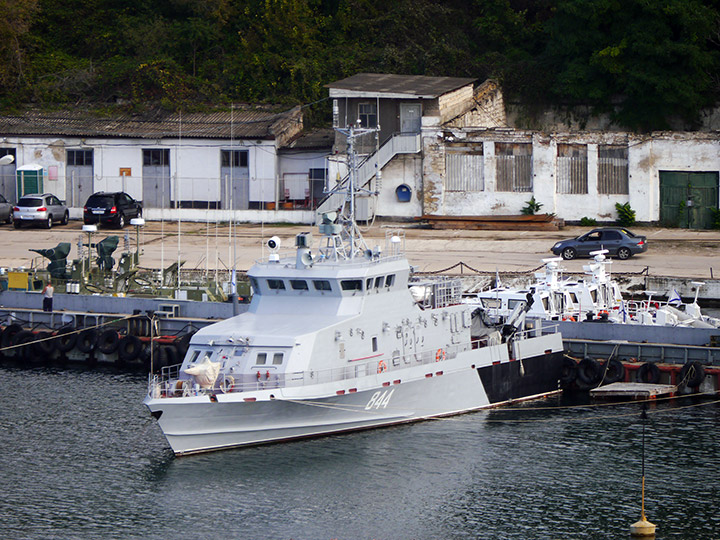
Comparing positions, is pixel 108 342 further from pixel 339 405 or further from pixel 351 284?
A: pixel 339 405

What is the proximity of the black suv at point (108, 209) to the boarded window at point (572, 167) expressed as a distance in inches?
824

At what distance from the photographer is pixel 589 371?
122ft

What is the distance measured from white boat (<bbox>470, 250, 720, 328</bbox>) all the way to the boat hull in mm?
3543

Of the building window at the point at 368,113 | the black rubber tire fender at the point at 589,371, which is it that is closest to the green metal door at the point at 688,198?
the building window at the point at 368,113

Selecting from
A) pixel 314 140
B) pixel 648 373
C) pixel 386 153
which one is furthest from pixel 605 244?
pixel 314 140

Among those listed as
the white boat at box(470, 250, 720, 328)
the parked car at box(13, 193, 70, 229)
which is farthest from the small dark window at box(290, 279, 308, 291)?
the parked car at box(13, 193, 70, 229)

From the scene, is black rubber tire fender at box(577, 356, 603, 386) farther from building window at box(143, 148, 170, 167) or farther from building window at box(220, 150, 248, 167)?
building window at box(143, 148, 170, 167)

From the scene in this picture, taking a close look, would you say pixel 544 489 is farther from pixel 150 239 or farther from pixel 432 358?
pixel 150 239

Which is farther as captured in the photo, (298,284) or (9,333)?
(9,333)

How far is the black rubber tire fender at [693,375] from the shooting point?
35.7 m

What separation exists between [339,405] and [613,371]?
962 centimetres

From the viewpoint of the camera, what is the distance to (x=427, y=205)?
59375 millimetres

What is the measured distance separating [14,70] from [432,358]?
145 feet

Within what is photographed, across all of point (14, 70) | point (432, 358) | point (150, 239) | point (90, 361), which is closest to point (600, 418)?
point (432, 358)
